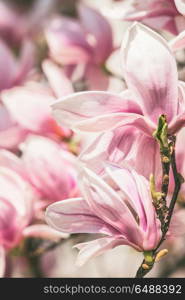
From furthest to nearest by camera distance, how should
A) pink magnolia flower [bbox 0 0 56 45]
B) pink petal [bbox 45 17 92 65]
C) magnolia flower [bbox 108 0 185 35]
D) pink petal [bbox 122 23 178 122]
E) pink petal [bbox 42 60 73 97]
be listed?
pink magnolia flower [bbox 0 0 56 45], pink petal [bbox 45 17 92 65], pink petal [bbox 42 60 73 97], magnolia flower [bbox 108 0 185 35], pink petal [bbox 122 23 178 122]

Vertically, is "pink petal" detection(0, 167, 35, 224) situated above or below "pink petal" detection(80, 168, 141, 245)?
below

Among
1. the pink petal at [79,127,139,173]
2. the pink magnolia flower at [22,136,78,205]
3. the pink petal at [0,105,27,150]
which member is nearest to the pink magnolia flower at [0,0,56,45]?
the pink petal at [0,105,27,150]

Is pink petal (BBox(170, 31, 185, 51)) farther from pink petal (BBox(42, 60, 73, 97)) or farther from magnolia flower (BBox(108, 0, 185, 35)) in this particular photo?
pink petal (BBox(42, 60, 73, 97))

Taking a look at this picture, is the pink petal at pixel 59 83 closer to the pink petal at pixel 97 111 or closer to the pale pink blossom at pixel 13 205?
the pale pink blossom at pixel 13 205

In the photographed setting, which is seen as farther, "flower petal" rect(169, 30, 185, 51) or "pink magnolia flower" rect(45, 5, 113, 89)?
"pink magnolia flower" rect(45, 5, 113, 89)

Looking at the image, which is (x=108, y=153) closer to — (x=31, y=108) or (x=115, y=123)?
(x=115, y=123)

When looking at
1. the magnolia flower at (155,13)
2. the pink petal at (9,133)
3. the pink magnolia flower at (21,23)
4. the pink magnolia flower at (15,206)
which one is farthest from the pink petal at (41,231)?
the pink magnolia flower at (21,23)

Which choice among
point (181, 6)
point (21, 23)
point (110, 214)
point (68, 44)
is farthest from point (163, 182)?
point (21, 23)

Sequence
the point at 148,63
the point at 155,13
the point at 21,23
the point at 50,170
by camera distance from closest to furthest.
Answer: the point at 148,63 < the point at 155,13 < the point at 50,170 < the point at 21,23
